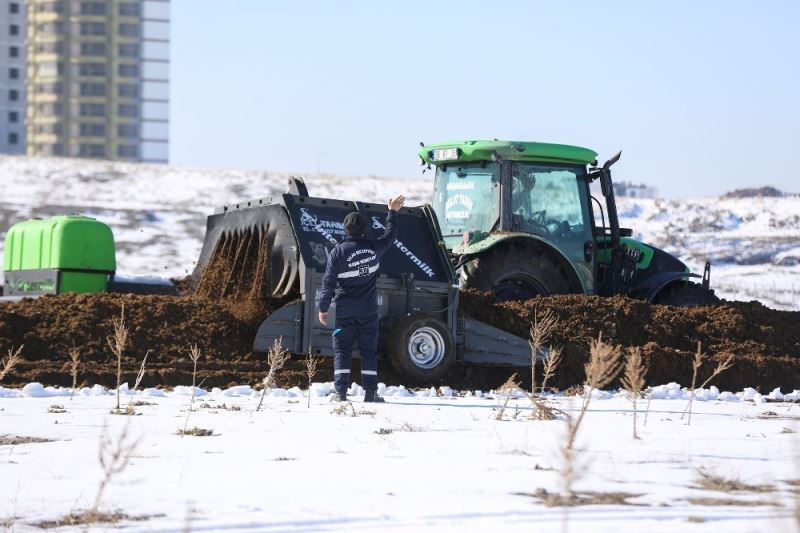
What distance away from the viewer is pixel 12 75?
132000mm

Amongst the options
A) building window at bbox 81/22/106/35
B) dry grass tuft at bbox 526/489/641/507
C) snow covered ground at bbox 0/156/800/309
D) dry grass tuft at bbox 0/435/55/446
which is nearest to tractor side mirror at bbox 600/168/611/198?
dry grass tuft at bbox 0/435/55/446

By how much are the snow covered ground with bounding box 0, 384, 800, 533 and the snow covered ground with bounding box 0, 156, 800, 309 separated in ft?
65.3

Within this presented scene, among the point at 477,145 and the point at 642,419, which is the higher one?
the point at 477,145

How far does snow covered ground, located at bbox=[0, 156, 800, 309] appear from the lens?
35.2m

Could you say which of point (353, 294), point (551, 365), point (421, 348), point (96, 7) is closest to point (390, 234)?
point (353, 294)

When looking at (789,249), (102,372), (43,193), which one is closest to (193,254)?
(43,193)

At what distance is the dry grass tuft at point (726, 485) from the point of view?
19.6 ft

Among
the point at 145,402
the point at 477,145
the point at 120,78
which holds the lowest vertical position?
the point at 145,402

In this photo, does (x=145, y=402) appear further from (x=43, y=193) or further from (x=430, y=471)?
(x=43, y=193)

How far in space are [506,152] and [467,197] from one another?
743 mm

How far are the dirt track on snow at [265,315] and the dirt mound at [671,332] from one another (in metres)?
0.01

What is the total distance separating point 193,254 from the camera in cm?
3622

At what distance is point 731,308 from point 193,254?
2292 cm

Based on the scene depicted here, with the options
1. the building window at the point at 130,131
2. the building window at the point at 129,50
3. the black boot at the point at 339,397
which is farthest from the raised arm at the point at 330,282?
the building window at the point at 129,50
